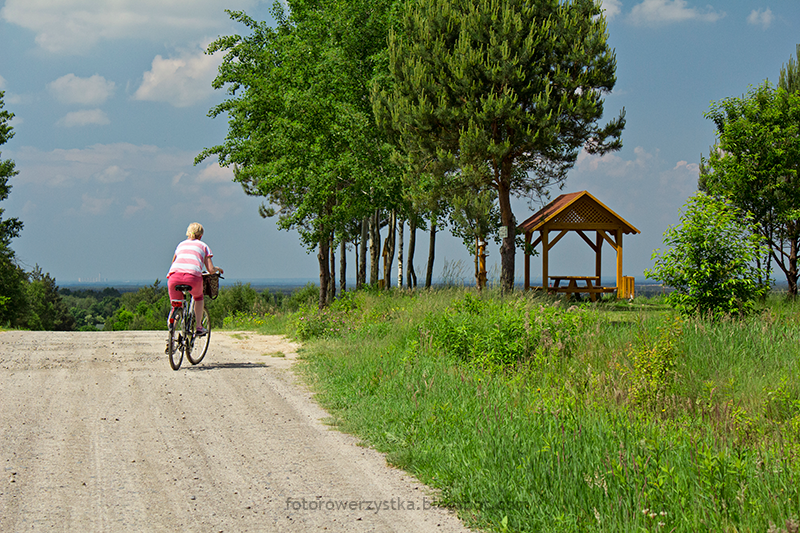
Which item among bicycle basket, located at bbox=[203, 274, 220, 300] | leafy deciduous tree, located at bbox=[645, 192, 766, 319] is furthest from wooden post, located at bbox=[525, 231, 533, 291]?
bicycle basket, located at bbox=[203, 274, 220, 300]

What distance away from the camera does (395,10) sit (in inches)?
872

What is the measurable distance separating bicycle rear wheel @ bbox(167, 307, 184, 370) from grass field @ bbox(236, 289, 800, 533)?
1.89 metres

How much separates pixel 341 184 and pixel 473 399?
15745 mm

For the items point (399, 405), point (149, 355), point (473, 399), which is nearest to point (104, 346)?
point (149, 355)

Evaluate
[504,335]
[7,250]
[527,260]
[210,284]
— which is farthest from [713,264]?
[7,250]

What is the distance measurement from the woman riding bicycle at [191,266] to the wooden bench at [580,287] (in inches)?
770

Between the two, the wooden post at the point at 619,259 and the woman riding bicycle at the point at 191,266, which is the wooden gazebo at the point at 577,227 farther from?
the woman riding bicycle at the point at 191,266

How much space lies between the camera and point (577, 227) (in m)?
25.7

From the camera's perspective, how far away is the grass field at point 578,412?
3.41m

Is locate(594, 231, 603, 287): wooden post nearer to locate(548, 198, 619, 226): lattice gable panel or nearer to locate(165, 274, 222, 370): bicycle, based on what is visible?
locate(548, 198, 619, 226): lattice gable panel

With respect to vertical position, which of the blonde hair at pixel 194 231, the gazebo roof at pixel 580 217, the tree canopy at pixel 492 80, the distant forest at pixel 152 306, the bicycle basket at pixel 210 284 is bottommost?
the distant forest at pixel 152 306

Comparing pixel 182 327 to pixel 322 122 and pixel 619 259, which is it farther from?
pixel 619 259

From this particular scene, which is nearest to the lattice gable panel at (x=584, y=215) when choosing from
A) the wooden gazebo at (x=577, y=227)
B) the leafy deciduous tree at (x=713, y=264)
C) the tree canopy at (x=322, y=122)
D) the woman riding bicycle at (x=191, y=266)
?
the wooden gazebo at (x=577, y=227)

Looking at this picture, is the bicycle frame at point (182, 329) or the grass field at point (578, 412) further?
the bicycle frame at point (182, 329)
